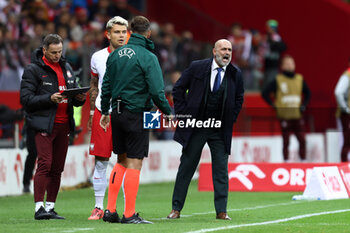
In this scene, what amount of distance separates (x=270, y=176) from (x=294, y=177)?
439 mm

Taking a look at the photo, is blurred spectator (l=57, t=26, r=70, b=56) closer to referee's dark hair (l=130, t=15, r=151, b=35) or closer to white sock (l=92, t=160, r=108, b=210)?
white sock (l=92, t=160, r=108, b=210)

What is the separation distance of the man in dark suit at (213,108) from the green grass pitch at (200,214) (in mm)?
459

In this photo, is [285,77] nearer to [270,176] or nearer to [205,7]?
[270,176]

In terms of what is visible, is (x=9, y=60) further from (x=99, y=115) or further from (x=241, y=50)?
(x=99, y=115)

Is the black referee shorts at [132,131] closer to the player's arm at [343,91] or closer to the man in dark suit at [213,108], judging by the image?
the man in dark suit at [213,108]

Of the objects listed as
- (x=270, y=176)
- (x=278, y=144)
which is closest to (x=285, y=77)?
(x=278, y=144)

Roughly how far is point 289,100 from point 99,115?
10739 mm

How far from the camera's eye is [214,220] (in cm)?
1065

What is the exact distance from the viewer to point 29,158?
15711 mm

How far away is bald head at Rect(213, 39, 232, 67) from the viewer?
10.9m

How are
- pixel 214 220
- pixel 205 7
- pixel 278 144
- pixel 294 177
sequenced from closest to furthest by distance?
1. pixel 214 220
2. pixel 294 177
3. pixel 278 144
4. pixel 205 7

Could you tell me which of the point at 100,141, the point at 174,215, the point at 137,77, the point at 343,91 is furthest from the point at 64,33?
the point at 137,77

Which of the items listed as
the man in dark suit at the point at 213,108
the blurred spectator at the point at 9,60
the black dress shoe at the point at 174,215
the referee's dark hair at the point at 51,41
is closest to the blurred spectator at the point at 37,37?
the blurred spectator at the point at 9,60

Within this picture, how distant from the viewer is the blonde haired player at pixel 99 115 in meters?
11.0
